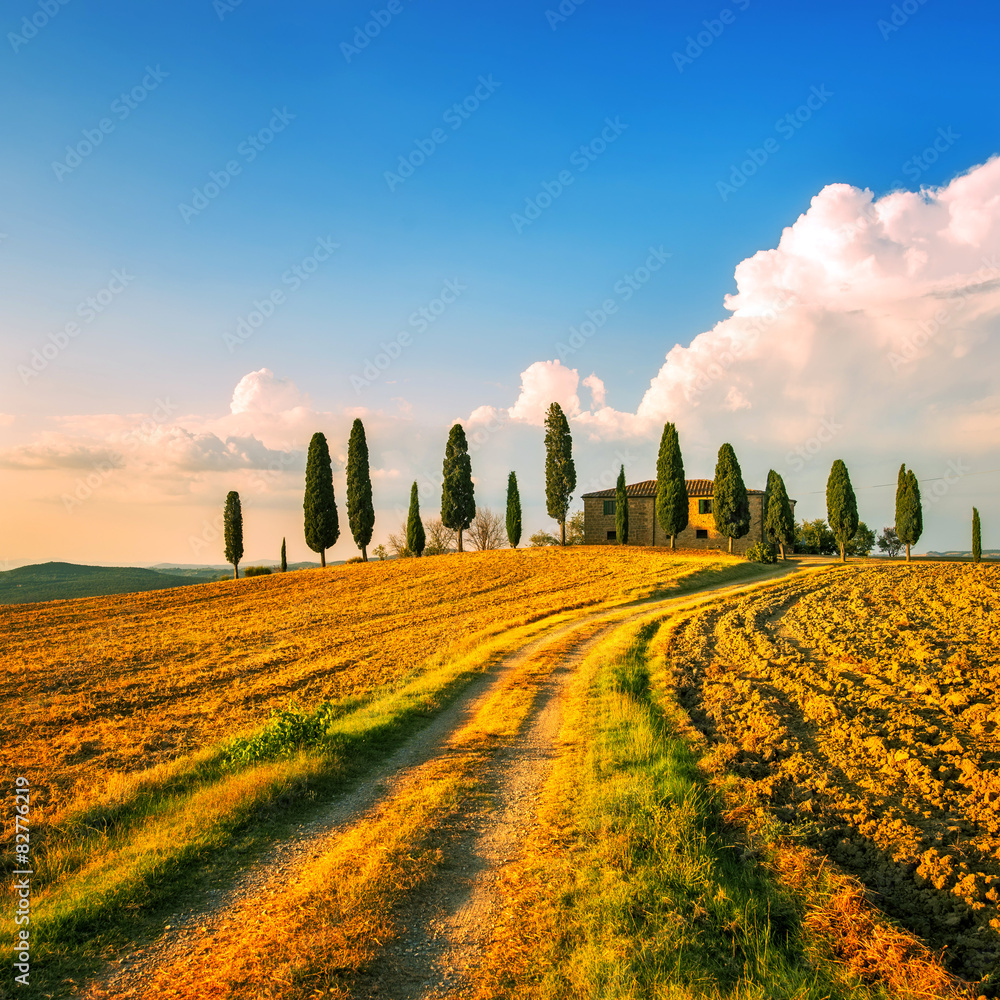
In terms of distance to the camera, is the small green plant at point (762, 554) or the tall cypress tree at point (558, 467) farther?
the tall cypress tree at point (558, 467)

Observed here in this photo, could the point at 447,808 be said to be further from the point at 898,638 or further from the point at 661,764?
the point at 898,638

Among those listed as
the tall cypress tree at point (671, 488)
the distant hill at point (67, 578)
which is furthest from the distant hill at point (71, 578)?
the tall cypress tree at point (671, 488)

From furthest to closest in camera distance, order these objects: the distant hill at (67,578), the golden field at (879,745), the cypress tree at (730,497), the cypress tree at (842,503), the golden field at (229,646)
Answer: the distant hill at (67,578) < the cypress tree at (842,503) < the cypress tree at (730,497) < the golden field at (229,646) < the golden field at (879,745)

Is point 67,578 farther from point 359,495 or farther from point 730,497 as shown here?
point 730,497

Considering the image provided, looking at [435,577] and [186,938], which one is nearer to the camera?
[186,938]

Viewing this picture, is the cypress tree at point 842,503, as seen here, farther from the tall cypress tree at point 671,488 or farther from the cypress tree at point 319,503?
the cypress tree at point 319,503

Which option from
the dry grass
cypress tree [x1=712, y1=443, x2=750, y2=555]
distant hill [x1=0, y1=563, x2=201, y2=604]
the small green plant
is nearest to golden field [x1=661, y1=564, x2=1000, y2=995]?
the dry grass


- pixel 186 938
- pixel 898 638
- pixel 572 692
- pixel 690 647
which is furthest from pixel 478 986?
pixel 898 638

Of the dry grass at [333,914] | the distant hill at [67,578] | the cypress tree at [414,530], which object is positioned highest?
the cypress tree at [414,530]

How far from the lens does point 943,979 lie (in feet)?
14.9

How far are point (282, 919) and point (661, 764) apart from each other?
5.42 metres

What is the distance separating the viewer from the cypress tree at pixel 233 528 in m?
60.9

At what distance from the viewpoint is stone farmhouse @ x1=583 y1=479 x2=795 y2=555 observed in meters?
56.2

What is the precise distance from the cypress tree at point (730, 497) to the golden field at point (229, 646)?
965cm
